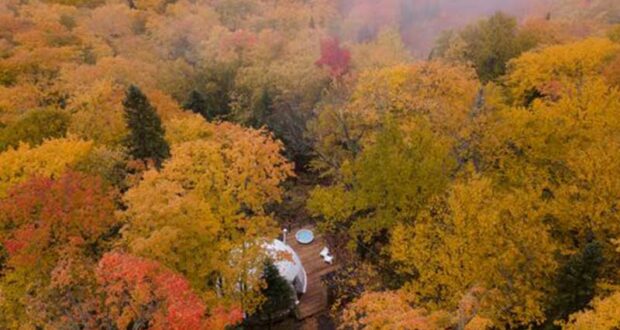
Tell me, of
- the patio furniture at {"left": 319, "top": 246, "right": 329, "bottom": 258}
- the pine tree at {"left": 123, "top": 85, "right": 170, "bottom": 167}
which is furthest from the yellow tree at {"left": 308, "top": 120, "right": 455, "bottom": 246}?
the pine tree at {"left": 123, "top": 85, "right": 170, "bottom": 167}

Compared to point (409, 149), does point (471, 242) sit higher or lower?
lower

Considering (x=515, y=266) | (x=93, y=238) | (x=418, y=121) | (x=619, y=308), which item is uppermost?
(x=418, y=121)

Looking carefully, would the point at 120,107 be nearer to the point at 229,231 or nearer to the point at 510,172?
the point at 229,231

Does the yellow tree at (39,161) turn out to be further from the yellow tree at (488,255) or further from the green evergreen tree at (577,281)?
the green evergreen tree at (577,281)

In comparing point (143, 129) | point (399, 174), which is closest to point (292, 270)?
point (399, 174)

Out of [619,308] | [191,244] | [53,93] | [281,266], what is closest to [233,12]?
[53,93]

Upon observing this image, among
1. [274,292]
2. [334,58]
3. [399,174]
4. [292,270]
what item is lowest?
[292,270]

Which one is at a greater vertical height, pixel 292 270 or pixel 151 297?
pixel 151 297

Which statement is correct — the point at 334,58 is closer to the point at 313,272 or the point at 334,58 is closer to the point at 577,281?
the point at 313,272
